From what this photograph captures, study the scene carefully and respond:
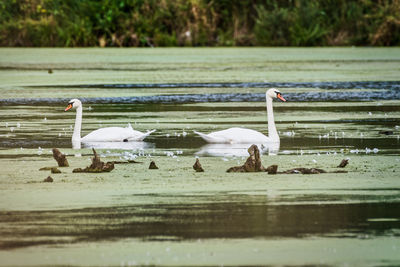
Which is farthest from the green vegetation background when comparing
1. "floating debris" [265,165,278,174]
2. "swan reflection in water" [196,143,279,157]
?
"floating debris" [265,165,278,174]

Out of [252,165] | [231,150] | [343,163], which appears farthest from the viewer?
[231,150]

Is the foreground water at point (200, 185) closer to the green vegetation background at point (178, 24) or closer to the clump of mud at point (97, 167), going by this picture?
the clump of mud at point (97, 167)

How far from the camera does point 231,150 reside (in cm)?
1001

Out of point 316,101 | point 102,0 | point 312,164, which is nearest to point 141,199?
point 312,164

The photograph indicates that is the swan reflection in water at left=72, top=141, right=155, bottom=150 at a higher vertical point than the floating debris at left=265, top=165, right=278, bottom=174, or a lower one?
lower

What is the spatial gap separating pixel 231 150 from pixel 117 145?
122 centimetres

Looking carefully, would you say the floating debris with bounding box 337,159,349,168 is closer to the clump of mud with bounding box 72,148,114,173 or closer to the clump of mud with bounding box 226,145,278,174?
the clump of mud with bounding box 226,145,278,174

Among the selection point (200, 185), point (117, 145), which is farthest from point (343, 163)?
point (117, 145)

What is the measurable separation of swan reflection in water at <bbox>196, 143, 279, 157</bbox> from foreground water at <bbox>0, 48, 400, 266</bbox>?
28mm

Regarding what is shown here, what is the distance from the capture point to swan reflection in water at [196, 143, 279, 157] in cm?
967

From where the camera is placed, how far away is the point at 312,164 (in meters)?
8.77

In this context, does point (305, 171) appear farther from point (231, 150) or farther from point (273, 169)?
point (231, 150)

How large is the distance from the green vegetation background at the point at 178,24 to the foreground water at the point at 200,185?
45.7 ft

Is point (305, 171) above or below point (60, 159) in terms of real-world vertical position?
below
